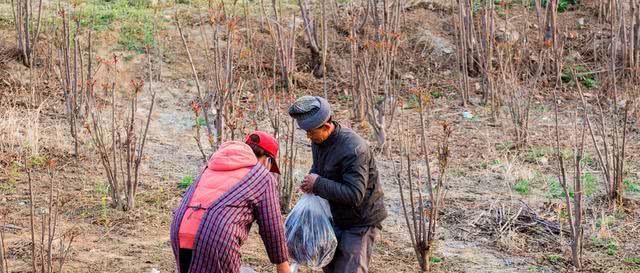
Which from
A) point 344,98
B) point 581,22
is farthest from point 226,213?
point 581,22

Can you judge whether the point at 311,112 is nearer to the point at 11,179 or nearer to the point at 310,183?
the point at 310,183

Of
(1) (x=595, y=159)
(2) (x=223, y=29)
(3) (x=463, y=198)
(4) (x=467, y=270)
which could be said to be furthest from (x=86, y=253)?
(2) (x=223, y=29)

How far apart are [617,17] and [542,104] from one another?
128 centimetres

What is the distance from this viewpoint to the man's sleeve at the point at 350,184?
Answer: 460 centimetres

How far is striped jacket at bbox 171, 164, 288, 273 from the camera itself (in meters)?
3.96

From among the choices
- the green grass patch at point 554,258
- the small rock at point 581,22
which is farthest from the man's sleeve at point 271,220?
the small rock at point 581,22

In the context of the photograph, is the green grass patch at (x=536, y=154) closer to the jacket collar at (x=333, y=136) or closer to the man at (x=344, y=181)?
the man at (x=344, y=181)

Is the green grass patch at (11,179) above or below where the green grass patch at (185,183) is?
above

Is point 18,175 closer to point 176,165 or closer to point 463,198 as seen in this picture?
point 176,165

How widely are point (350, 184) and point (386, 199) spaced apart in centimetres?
294

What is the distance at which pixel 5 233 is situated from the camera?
6.52 m

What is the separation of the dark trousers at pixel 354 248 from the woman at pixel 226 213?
0.72 meters

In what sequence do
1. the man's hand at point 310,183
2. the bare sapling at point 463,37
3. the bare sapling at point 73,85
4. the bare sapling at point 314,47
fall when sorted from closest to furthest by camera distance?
the man's hand at point 310,183
the bare sapling at point 73,85
the bare sapling at point 463,37
the bare sapling at point 314,47

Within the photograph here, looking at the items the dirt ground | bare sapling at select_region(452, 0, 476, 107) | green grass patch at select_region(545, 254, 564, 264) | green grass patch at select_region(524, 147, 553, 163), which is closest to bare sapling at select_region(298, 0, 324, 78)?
the dirt ground
